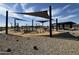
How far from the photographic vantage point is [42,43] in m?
3.92

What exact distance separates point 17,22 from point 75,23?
3.28 ft

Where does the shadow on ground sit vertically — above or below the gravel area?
above

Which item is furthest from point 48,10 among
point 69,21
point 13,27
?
point 13,27

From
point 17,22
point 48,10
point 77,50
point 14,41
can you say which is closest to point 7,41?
point 14,41

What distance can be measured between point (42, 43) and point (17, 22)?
57cm

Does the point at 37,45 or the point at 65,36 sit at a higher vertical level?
the point at 65,36

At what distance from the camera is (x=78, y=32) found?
12.8ft

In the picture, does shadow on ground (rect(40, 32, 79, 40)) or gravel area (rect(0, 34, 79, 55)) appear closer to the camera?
gravel area (rect(0, 34, 79, 55))

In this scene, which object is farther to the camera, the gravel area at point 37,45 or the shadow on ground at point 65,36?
the shadow on ground at point 65,36

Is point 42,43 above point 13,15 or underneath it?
underneath

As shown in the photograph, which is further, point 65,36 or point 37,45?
point 65,36

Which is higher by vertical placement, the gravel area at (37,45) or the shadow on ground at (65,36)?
the shadow on ground at (65,36)
